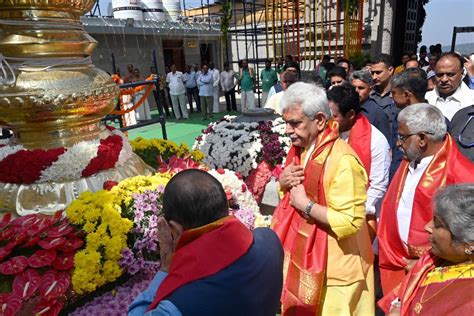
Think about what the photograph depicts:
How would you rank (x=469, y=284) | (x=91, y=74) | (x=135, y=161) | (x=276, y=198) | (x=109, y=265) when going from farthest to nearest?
1. (x=276, y=198)
2. (x=135, y=161)
3. (x=91, y=74)
4. (x=109, y=265)
5. (x=469, y=284)

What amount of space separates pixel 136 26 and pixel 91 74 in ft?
41.2

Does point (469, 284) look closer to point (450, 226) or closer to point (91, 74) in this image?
point (450, 226)

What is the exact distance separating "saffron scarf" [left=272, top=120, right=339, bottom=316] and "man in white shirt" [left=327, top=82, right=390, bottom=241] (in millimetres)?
A: 839

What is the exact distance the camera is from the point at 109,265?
1.87 metres

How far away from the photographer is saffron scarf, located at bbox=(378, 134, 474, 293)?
7.34 feet

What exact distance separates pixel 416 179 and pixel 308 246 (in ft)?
2.85

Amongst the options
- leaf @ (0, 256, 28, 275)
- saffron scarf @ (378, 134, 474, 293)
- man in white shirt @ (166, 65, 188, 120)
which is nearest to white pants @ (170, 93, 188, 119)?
man in white shirt @ (166, 65, 188, 120)

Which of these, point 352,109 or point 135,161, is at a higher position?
point 352,109

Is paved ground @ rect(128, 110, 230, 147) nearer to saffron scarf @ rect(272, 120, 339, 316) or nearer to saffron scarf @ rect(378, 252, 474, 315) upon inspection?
saffron scarf @ rect(272, 120, 339, 316)

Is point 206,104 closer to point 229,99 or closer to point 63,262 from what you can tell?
point 229,99

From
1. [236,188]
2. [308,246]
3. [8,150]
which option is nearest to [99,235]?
[8,150]

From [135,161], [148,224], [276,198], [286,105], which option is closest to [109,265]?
[148,224]

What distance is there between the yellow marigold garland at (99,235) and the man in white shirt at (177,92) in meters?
10.9

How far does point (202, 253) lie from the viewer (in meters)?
1.23
